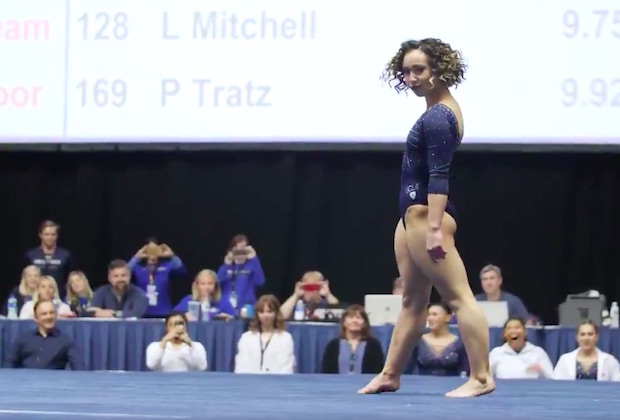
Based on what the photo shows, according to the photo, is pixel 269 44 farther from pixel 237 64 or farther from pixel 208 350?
pixel 208 350

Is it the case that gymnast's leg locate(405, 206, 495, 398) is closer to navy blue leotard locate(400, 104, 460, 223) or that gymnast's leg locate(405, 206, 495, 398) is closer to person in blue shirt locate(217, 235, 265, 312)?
navy blue leotard locate(400, 104, 460, 223)

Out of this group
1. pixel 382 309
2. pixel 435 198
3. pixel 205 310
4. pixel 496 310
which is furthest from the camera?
pixel 205 310

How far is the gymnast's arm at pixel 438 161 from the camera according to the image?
4.90m

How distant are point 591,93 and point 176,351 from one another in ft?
11.0

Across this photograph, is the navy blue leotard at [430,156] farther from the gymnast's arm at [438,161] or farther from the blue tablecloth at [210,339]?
the blue tablecloth at [210,339]

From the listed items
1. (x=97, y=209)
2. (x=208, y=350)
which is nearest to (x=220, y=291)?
(x=208, y=350)

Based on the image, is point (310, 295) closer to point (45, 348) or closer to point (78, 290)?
point (78, 290)

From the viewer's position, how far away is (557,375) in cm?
857

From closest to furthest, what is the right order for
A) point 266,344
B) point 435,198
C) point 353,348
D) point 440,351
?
point 435,198 < point 440,351 < point 353,348 < point 266,344

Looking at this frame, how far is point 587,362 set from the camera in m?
8.61

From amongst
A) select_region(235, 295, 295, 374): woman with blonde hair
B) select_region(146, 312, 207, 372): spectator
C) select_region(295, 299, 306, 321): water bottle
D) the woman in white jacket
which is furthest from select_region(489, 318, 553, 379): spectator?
select_region(146, 312, 207, 372): spectator

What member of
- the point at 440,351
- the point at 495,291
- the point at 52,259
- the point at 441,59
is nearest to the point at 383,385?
the point at 441,59

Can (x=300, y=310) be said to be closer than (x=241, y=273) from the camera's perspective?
Yes

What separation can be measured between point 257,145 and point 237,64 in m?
0.80
